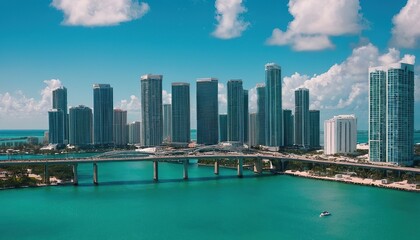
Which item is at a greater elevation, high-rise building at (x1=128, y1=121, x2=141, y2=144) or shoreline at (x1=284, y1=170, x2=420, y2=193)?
high-rise building at (x1=128, y1=121, x2=141, y2=144)

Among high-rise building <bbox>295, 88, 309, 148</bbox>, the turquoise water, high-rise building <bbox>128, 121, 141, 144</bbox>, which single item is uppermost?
high-rise building <bbox>295, 88, 309, 148</bbox>

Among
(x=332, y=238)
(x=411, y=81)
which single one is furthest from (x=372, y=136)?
(x=332, y=238)

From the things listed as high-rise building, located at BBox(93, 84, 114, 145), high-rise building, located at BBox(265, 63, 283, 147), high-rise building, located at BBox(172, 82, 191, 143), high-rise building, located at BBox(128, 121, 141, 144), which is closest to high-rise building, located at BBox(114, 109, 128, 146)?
high-rise building, located at BBox(128, 121, 141, 144)

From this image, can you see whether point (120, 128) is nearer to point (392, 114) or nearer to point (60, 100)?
point (60, 100)

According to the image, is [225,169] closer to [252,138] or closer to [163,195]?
[163,195]

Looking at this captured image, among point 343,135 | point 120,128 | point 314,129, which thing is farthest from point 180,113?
point 343,135

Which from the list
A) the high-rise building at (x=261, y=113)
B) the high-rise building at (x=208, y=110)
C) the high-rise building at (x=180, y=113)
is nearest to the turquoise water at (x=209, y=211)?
the high-rise building at (x=261, y=113)

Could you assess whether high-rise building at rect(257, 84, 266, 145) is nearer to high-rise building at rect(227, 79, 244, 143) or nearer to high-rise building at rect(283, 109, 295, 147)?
high-rise building at rect(227, 79, 244, 143)

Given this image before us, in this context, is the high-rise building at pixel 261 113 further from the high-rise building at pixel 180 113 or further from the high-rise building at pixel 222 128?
the high-rise building at pixel 180 113
